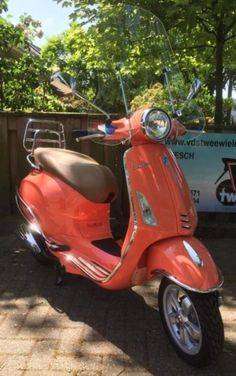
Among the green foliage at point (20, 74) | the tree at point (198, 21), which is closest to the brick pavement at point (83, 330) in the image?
the tree at point (198, 21)

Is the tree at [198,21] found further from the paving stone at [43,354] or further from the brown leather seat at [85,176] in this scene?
the paving stone at [43,354]

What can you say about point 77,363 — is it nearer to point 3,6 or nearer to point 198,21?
point 198,21

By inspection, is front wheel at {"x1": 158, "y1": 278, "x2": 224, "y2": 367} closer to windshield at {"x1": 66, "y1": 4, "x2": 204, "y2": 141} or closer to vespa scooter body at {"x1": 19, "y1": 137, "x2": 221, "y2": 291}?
vespa scooter body at {"x1": 19, "y1": 137, "x2": 221, "y2": 291}

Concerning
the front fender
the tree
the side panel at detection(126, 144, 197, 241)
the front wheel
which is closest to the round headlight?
the side panel at detection(126, 144, 197, 241)

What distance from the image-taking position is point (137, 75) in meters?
3.92

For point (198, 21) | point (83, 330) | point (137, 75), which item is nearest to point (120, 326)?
point (83, 330)

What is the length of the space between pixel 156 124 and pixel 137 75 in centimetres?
93

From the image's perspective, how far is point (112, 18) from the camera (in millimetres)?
3809

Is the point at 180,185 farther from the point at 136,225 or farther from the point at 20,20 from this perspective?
the point at 20,20

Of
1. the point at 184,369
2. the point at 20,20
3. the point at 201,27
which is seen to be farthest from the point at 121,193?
the point at 20,20

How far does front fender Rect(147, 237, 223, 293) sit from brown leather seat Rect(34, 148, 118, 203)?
1013 mm

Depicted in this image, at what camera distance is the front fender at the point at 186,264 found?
2.88m

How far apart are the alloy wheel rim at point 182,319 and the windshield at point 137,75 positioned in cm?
127

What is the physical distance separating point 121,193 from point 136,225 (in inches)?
→ 106
